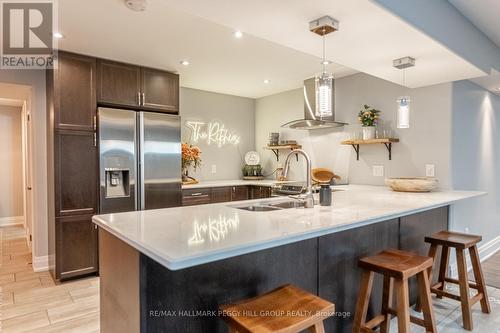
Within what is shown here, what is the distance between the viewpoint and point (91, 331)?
226cm

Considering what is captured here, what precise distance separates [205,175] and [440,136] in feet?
10.6

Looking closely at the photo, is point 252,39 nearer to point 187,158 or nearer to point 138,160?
point 138,160

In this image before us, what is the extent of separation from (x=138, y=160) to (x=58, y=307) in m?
1.55

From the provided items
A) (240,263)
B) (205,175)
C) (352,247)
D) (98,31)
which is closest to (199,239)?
(240,263)

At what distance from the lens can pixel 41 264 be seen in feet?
11.7

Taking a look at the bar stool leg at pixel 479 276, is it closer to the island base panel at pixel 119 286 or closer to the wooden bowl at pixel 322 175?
the wooden bowl at pixel 322 175

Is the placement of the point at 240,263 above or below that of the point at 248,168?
below

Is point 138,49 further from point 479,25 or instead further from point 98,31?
point 479,25

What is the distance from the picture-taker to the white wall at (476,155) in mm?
3227

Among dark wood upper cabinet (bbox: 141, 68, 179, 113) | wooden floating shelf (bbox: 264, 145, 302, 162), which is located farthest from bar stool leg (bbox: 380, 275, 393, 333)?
dark wood upper cabinet (bbox: 141, 68, 179, 113)

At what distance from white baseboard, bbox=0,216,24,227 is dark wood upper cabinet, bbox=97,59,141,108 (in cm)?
449

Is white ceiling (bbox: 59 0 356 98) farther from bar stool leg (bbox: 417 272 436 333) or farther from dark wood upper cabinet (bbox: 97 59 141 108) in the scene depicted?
bar stool leg (bbox: 417 272 436 333)

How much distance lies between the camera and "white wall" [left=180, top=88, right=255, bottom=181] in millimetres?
4766

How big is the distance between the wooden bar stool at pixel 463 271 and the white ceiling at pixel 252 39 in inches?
56.0
